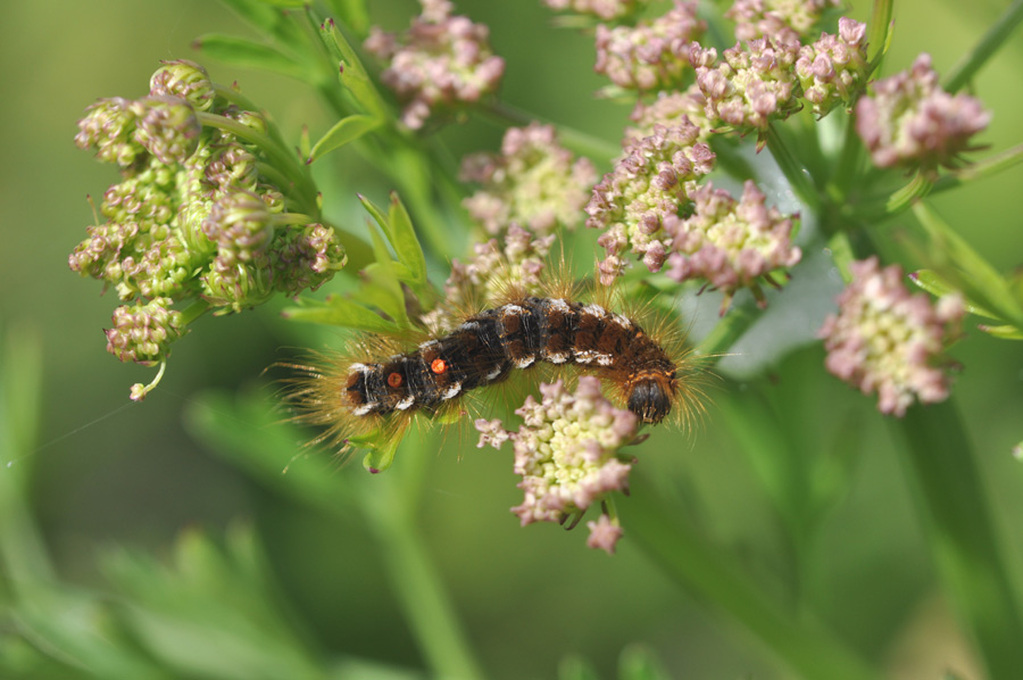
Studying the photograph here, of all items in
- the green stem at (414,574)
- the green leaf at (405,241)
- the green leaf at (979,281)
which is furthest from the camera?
the green stem at (414,574)

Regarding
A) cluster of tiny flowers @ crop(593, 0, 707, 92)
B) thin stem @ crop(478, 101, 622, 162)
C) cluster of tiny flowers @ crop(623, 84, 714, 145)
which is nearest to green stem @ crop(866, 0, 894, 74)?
cluster of tiny flowers @ crop(623, 84, 714, 145)

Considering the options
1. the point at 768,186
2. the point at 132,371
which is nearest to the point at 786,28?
the point at 768,186

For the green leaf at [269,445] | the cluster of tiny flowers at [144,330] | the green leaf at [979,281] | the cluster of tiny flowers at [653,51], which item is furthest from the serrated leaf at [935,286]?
the green leaf at [269,445]

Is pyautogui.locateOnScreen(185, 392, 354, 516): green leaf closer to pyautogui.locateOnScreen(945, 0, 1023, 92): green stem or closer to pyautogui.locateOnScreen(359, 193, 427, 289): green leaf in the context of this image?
pyautogui.locateOnScreen(359, 193, 427, 289): green leaf

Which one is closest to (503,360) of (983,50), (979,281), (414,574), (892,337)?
(892,337)

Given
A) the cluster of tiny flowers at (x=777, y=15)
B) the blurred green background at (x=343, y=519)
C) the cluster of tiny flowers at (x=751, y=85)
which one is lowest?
the blurred green background at (x=343, y=519)

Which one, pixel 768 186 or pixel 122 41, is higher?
pixel 768 186

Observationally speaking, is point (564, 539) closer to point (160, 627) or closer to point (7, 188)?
point (160, 627)

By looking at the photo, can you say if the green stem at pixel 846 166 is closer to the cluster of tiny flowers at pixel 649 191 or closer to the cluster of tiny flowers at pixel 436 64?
the cluster of tiny flowers at pixel 649 191
